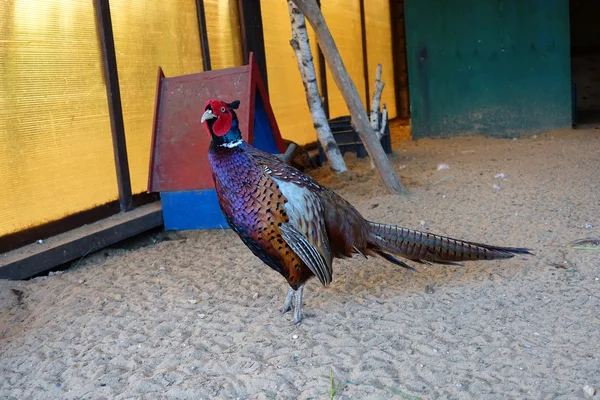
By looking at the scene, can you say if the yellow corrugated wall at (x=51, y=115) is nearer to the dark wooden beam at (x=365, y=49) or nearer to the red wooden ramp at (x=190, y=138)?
the red wooden ramp at (x=190, y=138)

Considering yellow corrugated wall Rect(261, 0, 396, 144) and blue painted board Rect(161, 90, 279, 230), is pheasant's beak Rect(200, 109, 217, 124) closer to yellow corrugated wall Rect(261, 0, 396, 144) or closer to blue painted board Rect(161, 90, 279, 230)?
blue painted board Rect(161, 90, 279, 230)

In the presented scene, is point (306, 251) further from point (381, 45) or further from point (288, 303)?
point (381, 45)

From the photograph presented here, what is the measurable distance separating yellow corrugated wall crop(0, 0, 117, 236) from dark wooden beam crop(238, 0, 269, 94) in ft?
6.19

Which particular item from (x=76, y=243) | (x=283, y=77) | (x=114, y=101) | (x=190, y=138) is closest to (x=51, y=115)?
(x=114, y=101)

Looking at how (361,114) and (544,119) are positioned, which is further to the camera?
(544,119)

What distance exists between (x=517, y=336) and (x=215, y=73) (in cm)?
290

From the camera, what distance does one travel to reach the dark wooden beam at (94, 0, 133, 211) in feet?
14.4

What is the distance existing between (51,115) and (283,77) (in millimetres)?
3147

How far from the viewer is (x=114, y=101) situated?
4.48 meters

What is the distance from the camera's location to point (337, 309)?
3.00 meters

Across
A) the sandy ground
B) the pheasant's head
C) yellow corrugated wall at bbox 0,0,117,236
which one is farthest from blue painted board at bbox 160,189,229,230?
the pheasant's head

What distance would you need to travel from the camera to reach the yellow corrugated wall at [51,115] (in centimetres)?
374

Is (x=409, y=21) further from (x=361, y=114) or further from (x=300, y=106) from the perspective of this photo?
(x=361, y=114)

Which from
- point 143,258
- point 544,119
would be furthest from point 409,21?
point 143,258
